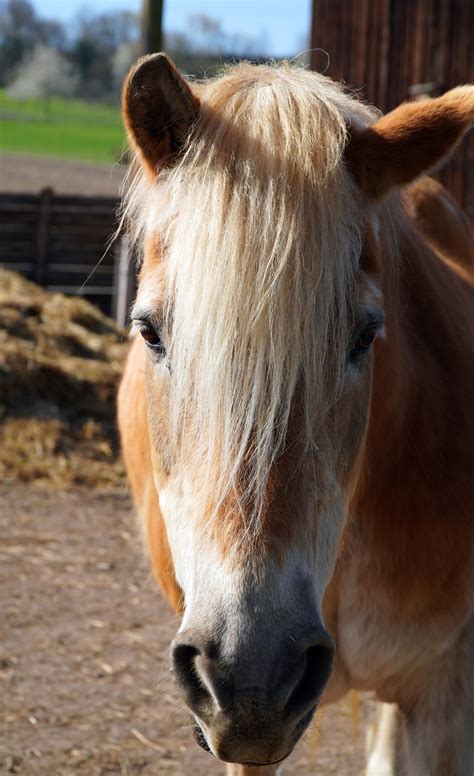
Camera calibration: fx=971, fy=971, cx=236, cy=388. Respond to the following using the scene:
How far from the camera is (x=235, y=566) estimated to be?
177 centimetres

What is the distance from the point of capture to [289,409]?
6.24 feet

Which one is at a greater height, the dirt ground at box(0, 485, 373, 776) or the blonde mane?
the blonde mane

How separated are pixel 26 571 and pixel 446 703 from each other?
342 centimetres

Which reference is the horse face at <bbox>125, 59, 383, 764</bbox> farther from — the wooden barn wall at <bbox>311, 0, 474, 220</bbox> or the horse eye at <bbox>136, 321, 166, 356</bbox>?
the wooden barn wall at <bbox>311, 0, 474, 220</bbox>

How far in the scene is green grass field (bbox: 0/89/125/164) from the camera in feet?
102

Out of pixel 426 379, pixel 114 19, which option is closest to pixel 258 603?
pixel 426 379

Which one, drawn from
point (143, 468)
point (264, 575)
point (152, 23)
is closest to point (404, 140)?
point (264, 575)

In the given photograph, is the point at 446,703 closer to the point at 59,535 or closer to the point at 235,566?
the point at 235,566

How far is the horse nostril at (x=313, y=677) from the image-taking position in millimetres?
1763

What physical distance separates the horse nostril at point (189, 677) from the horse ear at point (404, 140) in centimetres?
111

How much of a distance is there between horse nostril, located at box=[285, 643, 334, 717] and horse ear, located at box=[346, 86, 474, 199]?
105cm

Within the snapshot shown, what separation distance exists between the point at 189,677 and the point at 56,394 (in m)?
6.66

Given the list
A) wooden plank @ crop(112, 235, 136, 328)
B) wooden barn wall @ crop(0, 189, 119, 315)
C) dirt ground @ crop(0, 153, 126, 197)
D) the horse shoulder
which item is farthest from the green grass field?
the horse shoulder

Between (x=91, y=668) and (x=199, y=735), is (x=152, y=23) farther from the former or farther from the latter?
(x=199, y=735)
